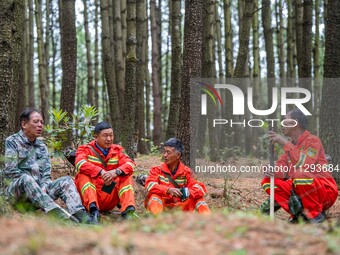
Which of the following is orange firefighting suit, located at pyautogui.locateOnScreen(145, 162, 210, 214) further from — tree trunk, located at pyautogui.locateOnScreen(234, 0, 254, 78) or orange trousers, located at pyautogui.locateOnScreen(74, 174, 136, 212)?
tree trunk, located at pyautogui.locateOnScreen(234, 0, 254, 78)

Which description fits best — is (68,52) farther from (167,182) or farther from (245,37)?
(167,182)

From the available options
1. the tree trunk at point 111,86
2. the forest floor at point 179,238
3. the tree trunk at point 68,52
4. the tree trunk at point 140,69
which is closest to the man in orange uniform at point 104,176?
the forest floor at point 179,238

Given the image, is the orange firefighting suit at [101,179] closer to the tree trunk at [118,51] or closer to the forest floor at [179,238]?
the forest floor at [179,238]

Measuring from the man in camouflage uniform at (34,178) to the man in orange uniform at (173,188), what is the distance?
2.92 ft

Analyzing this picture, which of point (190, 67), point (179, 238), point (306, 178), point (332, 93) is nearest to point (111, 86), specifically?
point (190, 67)

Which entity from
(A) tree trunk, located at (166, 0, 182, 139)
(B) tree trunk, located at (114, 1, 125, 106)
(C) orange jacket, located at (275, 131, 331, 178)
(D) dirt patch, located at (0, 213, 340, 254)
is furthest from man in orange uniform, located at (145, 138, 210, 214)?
(B) tree trunk, located at (114, 1, 125, 106)

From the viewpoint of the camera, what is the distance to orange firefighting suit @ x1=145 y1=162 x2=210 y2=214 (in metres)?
6.90

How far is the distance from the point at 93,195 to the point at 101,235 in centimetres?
343

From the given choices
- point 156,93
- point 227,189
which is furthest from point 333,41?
point 156,93

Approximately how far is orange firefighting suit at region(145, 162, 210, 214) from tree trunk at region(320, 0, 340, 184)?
3178mm

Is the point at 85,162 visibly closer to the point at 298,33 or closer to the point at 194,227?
the point at 194,227

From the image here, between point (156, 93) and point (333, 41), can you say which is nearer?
point (333, 41)

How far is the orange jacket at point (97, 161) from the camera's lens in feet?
22.5

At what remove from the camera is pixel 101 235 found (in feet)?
11.2
